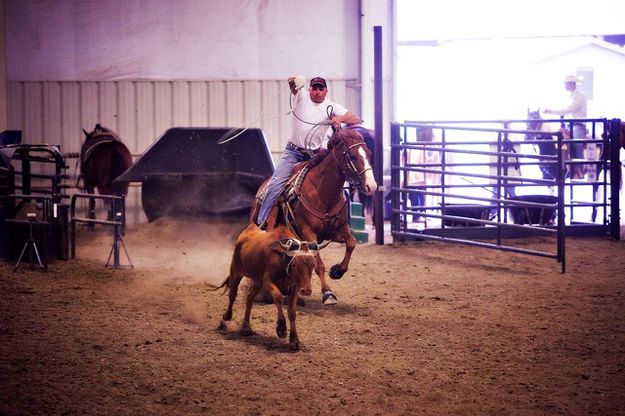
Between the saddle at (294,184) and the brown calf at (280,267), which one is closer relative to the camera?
the brown calf at (280,267)

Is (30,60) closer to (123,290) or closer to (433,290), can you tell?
(123,290)

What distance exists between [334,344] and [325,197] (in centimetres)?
192

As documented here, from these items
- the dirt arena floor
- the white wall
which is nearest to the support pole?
the dirt arena floor

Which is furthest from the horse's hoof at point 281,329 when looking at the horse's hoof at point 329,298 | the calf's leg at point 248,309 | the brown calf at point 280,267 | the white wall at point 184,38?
the white wall at point 184,38

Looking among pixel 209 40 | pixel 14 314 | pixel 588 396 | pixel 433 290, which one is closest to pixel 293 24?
pixel 209 40

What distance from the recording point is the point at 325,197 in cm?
780

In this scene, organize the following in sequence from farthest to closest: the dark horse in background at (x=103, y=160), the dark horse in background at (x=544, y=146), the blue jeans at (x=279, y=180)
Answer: the dark horse in background at (x=103, y=160)
the dark horse in background at (x=544, y=146)
the blue jeans at (x=279, y=180)

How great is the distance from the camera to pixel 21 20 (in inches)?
672

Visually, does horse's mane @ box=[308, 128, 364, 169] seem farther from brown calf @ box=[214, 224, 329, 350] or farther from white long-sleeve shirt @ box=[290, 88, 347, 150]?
brown calf @ box=[214, 224, 329, 350]

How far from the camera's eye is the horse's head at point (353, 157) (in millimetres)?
7488

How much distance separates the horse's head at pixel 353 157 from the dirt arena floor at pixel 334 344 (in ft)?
3.87

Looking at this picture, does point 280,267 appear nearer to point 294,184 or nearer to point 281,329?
point 281,329

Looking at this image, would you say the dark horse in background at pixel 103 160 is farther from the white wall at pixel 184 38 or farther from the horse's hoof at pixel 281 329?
the horse's hoof at pixel 281 329

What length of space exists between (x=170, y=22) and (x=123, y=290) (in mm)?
9609
